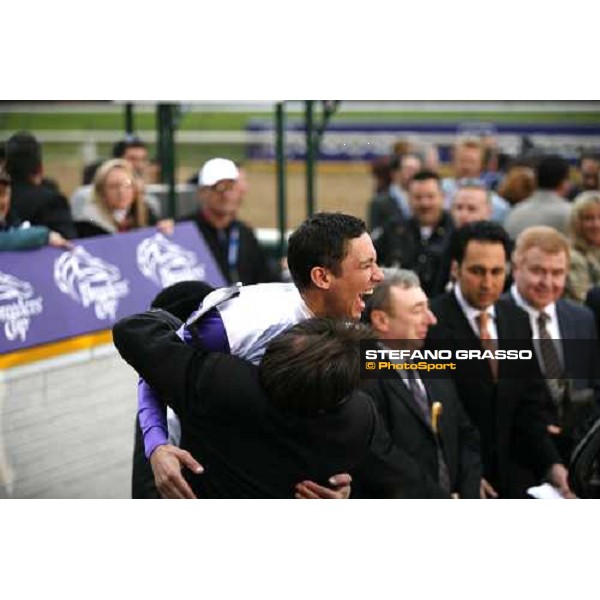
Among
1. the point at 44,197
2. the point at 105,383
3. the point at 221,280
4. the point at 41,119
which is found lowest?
the point at 105,383

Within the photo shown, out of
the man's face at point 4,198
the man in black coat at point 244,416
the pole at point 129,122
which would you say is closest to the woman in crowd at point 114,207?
the man's face at point 4,198

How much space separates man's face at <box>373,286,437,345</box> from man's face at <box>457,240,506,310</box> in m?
0.14

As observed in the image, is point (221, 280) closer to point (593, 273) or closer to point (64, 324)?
point (64, 324)

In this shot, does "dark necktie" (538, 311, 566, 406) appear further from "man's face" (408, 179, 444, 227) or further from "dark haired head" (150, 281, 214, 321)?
"dark haired head" (150, 281, 214, 321)

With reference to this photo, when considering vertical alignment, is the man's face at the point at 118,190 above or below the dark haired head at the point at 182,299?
above

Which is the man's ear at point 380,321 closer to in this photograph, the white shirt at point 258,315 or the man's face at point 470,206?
the white shirt at point 258,315

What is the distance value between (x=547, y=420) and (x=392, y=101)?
3.17 ft

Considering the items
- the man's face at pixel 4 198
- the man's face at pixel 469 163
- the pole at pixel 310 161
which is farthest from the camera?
the man's face at pixel 469 163

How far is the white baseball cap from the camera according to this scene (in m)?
3.53

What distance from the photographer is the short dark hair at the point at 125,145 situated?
443 centimetres

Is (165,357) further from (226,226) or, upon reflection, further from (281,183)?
(281,183)

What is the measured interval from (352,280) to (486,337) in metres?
0.68
